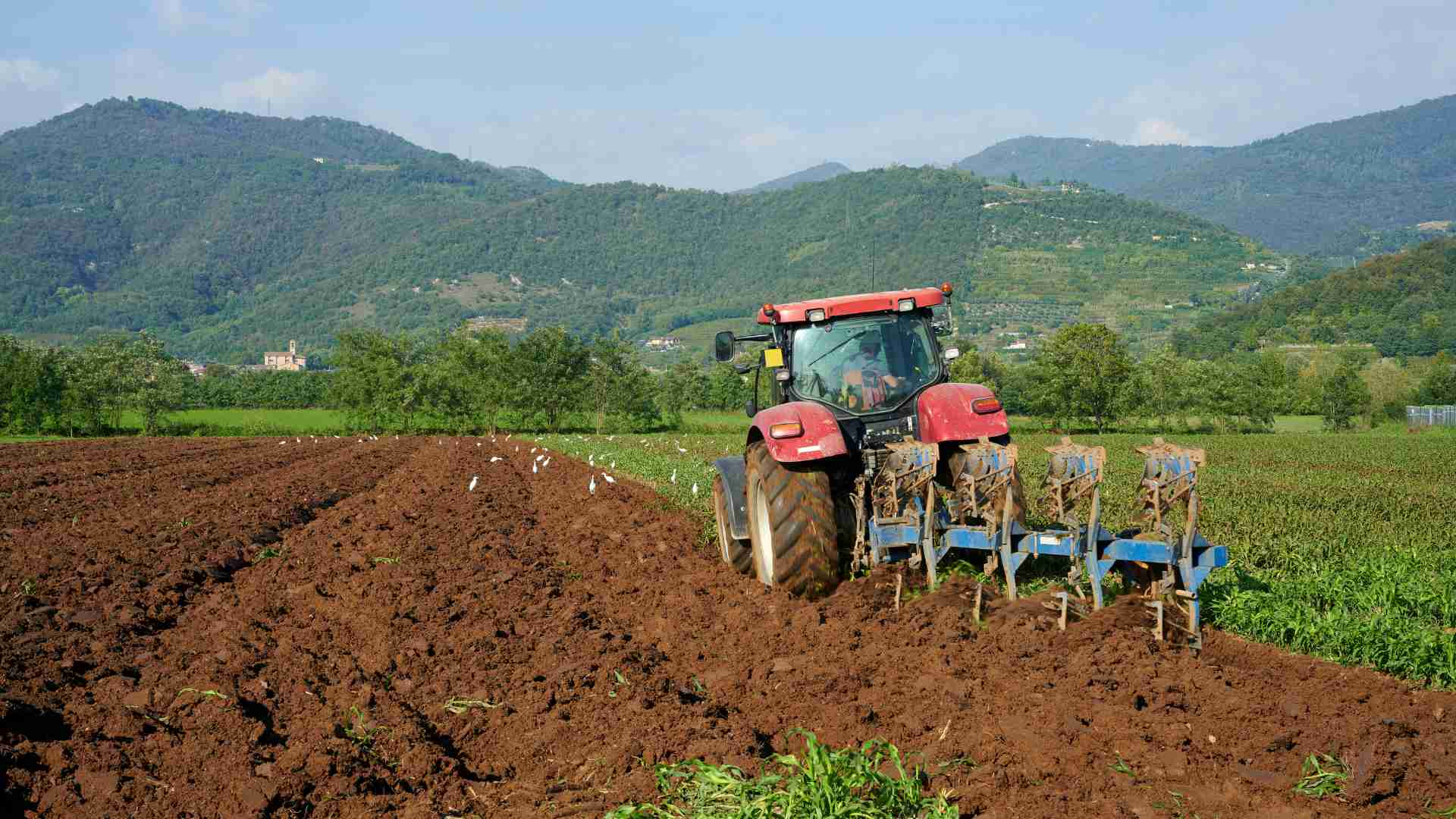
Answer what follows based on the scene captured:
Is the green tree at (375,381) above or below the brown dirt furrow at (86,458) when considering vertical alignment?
above

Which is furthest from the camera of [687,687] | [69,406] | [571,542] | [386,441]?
[69,406]

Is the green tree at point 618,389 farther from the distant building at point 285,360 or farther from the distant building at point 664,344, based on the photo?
the distant building at point 285,360

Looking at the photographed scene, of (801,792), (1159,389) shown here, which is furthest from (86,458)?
(1159,389)

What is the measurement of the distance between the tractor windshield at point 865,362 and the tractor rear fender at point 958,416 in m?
0.48

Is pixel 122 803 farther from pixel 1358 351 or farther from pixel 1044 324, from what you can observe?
pixel 1044 324

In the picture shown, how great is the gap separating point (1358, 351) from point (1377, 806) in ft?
260

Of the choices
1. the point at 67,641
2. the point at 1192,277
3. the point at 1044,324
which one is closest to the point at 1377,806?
the point at 67,641

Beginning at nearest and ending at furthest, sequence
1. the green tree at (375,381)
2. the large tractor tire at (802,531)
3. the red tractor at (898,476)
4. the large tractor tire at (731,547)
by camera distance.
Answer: the red tractor at (898,476), the large tractor tire at (802,531), the large tractor tire at (731,547), the green tree at (375,381)

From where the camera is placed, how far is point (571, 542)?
1040cm

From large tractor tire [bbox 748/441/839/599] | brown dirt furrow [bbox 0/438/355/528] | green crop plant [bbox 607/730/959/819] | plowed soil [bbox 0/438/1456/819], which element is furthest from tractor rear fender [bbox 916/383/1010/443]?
brown dirt furrow [bbox 0/438/355/528]

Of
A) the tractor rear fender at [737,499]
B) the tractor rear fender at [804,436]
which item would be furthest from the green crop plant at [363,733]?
the tractor rear fender at [737,499]

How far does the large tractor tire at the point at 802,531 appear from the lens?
7137mm

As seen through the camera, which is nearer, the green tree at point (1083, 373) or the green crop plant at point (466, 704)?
the green crop plant at point (466, 704)

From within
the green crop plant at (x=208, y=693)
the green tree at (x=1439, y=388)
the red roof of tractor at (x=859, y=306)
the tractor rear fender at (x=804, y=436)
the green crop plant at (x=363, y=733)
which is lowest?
the green tree at (x=1439, y=388)
